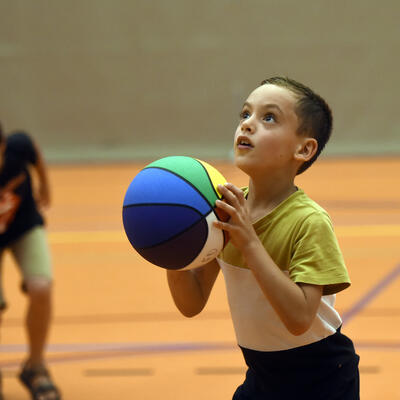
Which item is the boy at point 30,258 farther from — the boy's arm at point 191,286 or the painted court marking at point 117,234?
the painted court marking at point 117,234

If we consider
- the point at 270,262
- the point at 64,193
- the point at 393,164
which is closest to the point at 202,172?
the point at 270,262

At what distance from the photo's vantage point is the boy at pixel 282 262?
1847mm

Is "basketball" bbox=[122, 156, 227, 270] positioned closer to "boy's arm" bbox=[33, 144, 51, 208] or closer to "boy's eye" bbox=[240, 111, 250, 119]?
"boy's eye" bbox=[240, 111, 250, 119]

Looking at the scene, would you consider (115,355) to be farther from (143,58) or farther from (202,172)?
(143,58)

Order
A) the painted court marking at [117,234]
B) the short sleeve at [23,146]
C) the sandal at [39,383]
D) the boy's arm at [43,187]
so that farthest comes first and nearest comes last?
1. the painted court marking at [117,234]
2. the boy's arm at [43,187]
3. the short sleeve at [23,146]
4. the sandal at [39,383]

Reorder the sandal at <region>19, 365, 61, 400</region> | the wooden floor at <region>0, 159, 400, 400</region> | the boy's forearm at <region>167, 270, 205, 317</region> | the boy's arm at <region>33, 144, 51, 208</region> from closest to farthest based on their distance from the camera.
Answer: the boy's forearm at <region>167, 270, 205, 317</region> → the sandal at <region>19, 365, 61, 400</region> → the wooden floor at <region>0, 159, 400, 400</region> → the boy's arm at <region>33, 144, 51, 208</region>

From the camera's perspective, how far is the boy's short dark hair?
202cm

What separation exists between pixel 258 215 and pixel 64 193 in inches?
325

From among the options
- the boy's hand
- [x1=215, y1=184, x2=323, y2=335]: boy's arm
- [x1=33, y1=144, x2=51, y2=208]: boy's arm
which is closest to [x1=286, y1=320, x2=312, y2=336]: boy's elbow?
[x1=215, y1=184, x2=323, y2=335]: boy's arm

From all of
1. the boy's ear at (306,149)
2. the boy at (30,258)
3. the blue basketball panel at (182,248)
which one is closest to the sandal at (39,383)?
the boy at (30,258)

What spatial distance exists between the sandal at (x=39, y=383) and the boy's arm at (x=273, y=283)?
2283 mm

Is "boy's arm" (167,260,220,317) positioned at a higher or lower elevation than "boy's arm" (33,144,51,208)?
higher

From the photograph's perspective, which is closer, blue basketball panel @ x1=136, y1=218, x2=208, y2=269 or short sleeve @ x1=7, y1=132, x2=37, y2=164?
blue basketball panel @ x1=136, y1=218, x2=208, y2=269

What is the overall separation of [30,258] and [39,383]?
67cm
